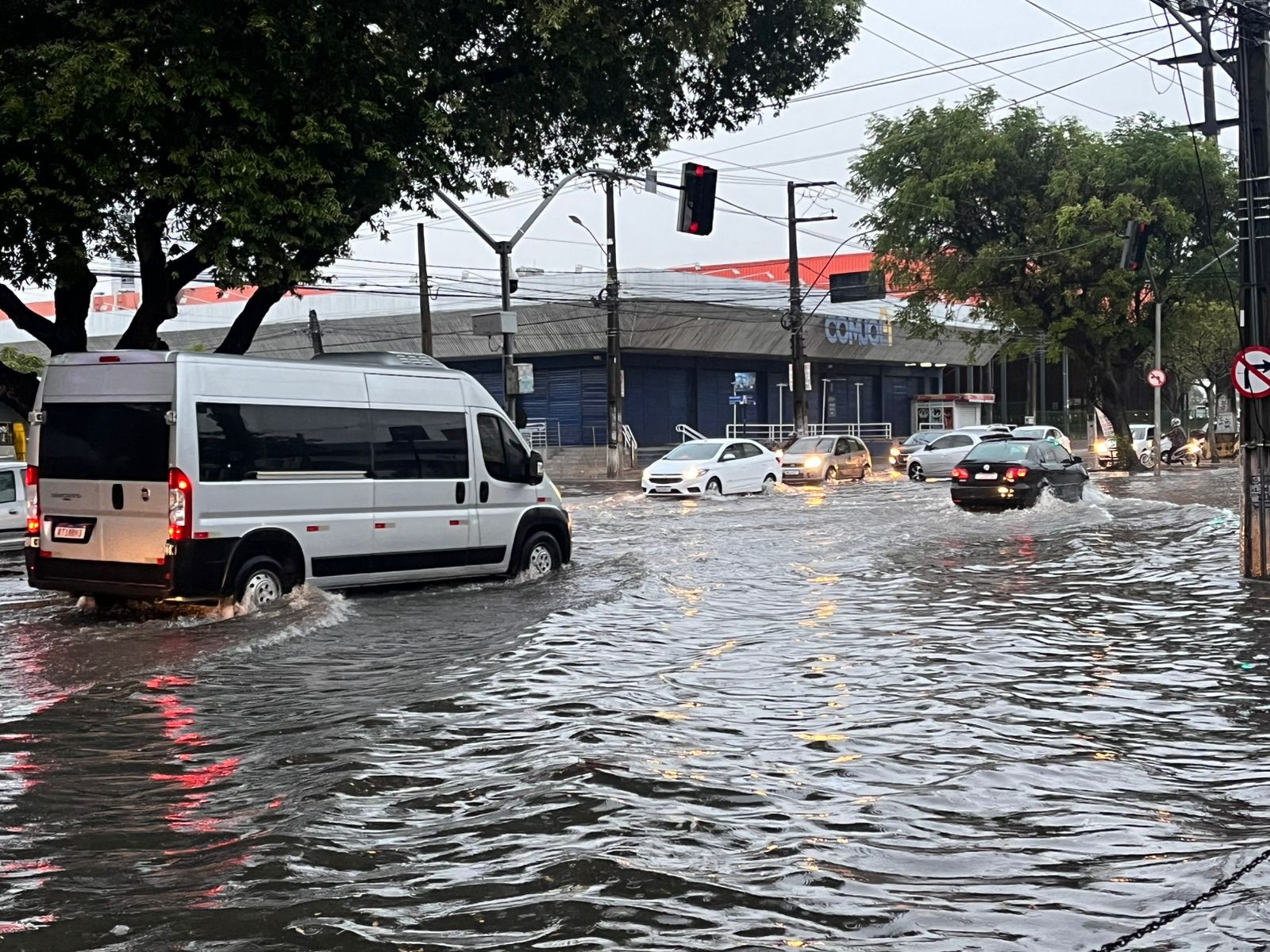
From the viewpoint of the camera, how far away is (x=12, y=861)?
5855 mm

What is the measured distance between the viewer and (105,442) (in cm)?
1270

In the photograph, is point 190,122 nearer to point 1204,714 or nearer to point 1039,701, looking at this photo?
point 1039,701

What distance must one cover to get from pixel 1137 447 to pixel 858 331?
12968 millimetres

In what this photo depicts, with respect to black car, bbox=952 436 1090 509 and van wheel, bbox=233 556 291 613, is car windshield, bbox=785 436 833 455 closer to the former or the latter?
black car, bbox=952 436 1090 509

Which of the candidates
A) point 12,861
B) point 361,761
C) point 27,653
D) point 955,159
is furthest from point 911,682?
point 955,159

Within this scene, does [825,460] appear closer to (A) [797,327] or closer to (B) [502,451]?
(A) [797,327]

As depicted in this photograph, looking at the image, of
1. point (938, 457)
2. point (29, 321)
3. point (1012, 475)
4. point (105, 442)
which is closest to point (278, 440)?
point (105, 442)

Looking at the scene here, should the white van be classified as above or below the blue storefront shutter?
below

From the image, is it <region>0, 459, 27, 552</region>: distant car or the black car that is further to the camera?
the black car

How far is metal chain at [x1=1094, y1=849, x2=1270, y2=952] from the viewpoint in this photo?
4.69 metres

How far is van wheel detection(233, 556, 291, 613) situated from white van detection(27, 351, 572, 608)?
0.05 ft

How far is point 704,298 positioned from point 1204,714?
45225mm

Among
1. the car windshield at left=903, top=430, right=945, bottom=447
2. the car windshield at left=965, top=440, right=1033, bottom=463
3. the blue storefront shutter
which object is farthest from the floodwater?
the blue storefront shutter

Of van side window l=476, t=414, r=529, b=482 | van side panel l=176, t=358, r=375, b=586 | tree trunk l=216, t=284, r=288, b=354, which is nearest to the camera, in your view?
van side panel l=176, t=358, r=375, b=586
